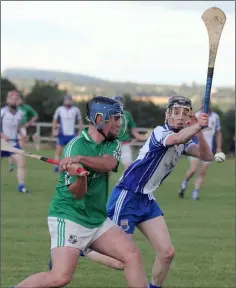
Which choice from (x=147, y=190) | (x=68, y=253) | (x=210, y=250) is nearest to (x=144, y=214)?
(x=147, y=190)

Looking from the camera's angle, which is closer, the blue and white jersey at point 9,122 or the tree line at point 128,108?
the blue and white jersey at point 9,122

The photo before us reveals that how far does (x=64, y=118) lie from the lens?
2633 cm

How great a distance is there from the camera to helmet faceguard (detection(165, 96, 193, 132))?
9.09 metres

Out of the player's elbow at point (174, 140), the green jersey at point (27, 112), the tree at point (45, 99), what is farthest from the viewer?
the tree at point (45, 99)

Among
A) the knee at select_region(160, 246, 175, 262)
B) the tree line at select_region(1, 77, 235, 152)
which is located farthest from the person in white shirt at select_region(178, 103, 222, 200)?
the tree line at select_region(1, 77, 235, 152)

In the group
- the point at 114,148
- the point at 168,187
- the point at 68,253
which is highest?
the point at 114,148

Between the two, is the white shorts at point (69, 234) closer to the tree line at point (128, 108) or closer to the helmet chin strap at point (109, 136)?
the helmet chin strap at point (109, 136)

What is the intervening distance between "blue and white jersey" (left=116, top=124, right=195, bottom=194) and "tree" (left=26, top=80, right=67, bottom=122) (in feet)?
116

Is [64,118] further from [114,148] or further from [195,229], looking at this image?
[114,148]

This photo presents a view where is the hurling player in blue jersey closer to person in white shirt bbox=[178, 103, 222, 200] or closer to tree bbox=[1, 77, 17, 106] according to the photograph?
person in white shirt bbox=[178, 103, 222, 200]

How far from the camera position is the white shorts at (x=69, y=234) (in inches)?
298

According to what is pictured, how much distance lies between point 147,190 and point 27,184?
1286cm

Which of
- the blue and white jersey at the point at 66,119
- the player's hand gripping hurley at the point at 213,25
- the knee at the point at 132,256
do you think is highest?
the player's hand gripping hurley at the point at 213,25

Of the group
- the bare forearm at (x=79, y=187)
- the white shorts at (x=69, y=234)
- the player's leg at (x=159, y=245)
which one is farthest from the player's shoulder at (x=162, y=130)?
the bare forearm at (x=79, y=187)
